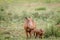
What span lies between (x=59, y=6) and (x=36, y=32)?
9.82 m

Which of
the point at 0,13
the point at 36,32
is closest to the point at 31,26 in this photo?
the point at 36,32

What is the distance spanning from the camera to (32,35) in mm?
11406

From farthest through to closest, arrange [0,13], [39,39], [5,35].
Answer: [0,13] < [5,35] < [39,39]

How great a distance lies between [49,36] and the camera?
11727mm

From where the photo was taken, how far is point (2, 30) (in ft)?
45.2

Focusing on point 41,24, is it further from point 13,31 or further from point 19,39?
point 19,39

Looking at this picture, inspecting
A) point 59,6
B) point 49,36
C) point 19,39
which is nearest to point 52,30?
point 49,36

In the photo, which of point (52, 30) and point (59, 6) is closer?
point (52, 30)

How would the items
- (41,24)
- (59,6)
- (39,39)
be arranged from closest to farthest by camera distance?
(39,39) → (41,24) → (59,6)

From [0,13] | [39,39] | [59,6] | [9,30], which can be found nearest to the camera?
[39,39]

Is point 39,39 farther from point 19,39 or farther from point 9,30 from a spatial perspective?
point 9,30

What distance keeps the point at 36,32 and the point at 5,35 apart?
1763 millimetres

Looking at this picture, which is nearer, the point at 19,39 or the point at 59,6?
the point at 19,39

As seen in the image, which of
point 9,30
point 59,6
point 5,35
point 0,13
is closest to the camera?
point 5,35
